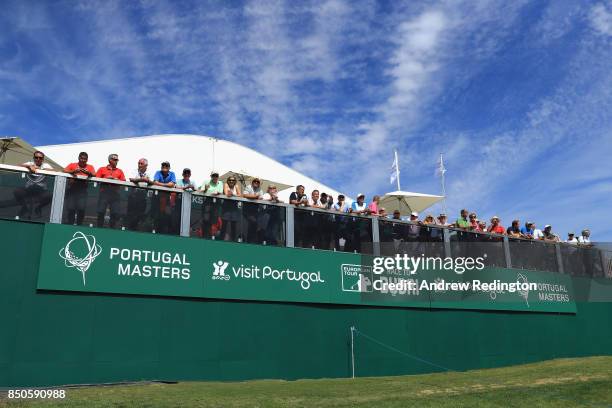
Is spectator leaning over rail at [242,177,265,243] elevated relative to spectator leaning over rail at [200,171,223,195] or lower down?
lower down

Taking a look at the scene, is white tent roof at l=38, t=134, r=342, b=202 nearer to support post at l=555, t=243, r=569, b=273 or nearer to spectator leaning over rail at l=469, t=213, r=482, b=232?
spectator leaning over rail at l=469, t=213, r=482, b=232

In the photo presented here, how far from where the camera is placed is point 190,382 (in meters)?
10.5

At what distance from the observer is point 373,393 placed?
8773mm

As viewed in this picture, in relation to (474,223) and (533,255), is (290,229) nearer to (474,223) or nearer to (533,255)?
(474,223)

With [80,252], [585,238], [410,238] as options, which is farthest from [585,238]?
[80,252]

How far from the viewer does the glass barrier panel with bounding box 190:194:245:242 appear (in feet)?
38.1

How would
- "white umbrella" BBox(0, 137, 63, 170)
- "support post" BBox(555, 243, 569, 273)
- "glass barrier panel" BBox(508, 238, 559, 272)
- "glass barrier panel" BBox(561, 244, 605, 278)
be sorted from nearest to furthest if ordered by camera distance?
"white umbrella" BBox(0, 137, 63, 170) < "glass barrier panel" BBox(508, 238, 559, 272) < "support post" BBox(555, 243, 569, 273) < "glass barrier panel" BBox(561, 244, 605, 278)

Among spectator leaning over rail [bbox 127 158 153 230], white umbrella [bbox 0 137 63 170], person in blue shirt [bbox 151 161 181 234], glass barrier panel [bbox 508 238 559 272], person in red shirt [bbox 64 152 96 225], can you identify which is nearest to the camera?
person in red shirt [bbox 64 152 96 225]

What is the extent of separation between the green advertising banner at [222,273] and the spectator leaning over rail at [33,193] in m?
0.42

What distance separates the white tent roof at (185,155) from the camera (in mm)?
22734

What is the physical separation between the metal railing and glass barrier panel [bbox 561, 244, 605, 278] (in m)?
1.53

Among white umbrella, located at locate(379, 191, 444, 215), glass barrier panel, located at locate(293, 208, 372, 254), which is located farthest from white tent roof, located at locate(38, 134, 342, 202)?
glass barrier panel, located at locate(293, 208, 372, 254)

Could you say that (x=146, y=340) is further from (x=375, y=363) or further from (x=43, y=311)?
(x=375, y=363)

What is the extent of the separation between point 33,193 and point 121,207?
1.62 meters
